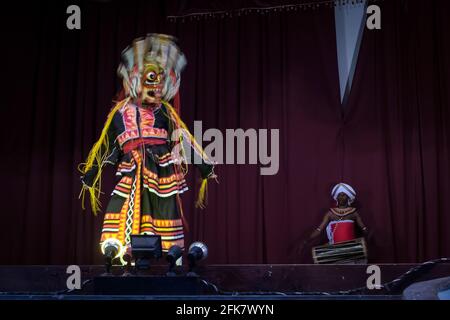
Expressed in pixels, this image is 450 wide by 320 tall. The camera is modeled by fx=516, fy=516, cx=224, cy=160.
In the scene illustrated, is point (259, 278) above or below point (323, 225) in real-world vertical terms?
below

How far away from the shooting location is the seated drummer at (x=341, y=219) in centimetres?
406

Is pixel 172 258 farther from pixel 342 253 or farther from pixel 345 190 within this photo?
pixel 345 190

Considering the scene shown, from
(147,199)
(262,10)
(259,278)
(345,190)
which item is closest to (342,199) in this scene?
(345,190)

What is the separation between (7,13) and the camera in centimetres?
473

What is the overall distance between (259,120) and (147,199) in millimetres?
2059

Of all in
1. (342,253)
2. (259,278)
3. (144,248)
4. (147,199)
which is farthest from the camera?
(342,253)

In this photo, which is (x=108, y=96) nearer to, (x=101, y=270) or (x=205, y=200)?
(x=205, y=200)

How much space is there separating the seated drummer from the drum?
38cm

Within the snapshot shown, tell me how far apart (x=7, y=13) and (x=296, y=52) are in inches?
105

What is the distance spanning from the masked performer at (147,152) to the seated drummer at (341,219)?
164cm

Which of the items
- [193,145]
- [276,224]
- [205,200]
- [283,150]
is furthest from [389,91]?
[193,145]

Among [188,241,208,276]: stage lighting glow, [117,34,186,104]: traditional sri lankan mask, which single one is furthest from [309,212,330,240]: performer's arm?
[188,241,208,276]: stage lighting glow

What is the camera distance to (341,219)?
413 cm

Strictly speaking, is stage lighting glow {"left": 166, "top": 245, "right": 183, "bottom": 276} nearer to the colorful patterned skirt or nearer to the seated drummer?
the colorful patterned skirt
